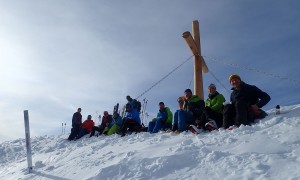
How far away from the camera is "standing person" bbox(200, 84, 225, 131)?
27.7 feet

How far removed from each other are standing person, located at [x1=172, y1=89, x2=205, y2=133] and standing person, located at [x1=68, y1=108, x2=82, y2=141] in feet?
20.1

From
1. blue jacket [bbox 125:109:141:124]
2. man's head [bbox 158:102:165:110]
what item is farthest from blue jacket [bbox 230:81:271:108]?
blue jacket [bbox 125:109:141:124]

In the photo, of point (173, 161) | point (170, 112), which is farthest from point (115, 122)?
point (173, 161)

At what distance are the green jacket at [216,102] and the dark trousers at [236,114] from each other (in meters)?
0.65

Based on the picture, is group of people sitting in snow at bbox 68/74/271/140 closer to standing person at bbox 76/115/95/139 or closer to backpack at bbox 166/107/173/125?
backpack at bbox 166/107/173/125

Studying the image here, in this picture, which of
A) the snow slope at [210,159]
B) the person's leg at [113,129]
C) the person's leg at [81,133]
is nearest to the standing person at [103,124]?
the person's leg at [81,133]

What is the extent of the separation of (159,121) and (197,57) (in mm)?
3351

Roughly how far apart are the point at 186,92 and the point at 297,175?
5.81m

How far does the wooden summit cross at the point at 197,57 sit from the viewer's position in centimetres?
1248

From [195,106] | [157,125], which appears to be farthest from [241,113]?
[157,125]

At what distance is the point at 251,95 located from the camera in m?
8.34

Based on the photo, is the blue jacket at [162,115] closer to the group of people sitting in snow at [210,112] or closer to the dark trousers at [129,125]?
the group of people sitting in snow at [210,112]

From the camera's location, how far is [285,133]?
6.32 meters

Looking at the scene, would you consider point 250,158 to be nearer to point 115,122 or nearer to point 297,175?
point 297,175
